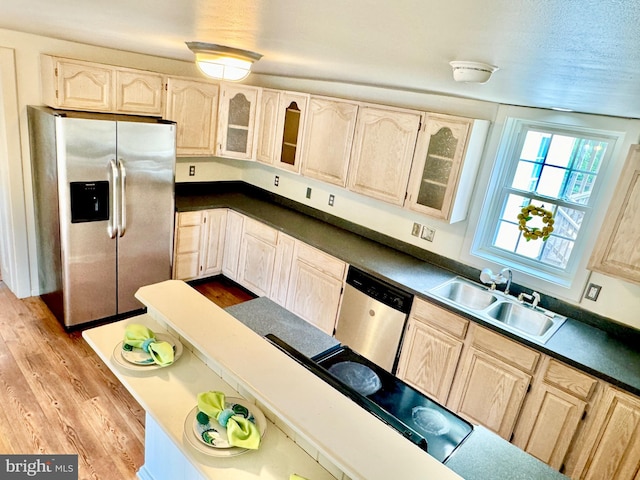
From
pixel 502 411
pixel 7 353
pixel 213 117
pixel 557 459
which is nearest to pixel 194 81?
pixel 213 117

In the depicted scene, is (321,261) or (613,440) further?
(321,261)

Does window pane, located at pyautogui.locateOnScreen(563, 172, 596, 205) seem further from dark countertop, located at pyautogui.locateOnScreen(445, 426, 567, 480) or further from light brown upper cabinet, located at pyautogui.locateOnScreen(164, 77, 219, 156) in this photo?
light brown upper cabinet, located at pyautogui.locateOnScreen(164, 77, 219, 156)

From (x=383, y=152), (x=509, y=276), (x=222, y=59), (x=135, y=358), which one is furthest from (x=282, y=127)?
(x=135, y=358)

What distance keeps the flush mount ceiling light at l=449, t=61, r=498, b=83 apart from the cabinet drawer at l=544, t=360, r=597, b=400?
5.84 feet

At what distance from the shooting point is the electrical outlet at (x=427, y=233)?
328cm

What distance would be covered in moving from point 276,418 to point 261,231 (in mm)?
2530

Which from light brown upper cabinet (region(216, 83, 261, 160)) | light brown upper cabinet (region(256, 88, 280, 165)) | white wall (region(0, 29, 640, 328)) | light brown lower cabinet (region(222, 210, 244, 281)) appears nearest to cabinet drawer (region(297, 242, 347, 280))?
white wall (region(0, 29, 640, 328))

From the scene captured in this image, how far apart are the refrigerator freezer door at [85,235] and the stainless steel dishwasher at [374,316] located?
1933 mm

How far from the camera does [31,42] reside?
A: 304cm

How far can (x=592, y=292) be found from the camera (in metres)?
2.57

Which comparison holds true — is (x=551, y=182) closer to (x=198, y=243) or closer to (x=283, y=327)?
(x=283, y=327)

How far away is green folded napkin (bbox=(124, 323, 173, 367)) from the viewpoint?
1666 millimetres

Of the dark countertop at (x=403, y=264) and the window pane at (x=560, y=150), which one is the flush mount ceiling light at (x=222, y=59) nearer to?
the dark countertop at (x=403, y=264)

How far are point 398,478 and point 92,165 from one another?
2900 millimetres
